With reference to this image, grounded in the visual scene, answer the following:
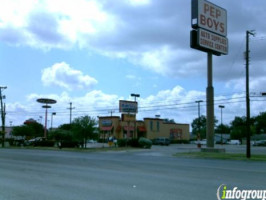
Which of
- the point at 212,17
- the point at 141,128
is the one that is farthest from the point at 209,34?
the point at 141,128

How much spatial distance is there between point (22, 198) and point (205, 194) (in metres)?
4.72

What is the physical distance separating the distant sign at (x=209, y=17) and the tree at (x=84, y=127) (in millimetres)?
18155

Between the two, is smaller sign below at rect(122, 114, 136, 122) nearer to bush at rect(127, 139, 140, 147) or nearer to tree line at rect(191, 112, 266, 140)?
bush at rect(127, 139, 140, 147)

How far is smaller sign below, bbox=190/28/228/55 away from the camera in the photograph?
39031 mm

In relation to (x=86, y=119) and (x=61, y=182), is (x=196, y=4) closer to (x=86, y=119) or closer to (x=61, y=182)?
(x=86, y=119)

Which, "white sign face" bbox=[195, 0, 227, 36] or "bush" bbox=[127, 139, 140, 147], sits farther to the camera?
"bush" bbox=[127, 139, 140, 147]

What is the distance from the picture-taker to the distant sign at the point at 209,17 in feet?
129

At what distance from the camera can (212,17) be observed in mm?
41094

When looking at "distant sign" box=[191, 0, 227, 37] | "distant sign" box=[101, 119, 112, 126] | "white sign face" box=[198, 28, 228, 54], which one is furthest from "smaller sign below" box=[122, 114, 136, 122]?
"distant sign" box=[101, 119, 112, 126]

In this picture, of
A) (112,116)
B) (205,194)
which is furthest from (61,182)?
(112,116)

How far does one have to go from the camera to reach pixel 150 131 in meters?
84.5

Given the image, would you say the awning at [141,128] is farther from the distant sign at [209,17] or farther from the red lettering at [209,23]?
the red lettering at [209,23]

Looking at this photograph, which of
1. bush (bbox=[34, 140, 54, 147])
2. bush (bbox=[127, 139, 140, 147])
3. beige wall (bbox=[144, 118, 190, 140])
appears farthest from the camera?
beige wall (bbox=[144, 118, 190, 140])

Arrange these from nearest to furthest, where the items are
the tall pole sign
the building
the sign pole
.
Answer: the sign pole, the tall pole sign, the building
